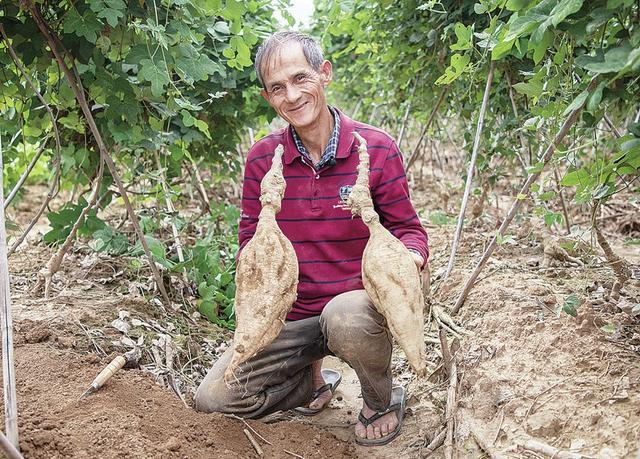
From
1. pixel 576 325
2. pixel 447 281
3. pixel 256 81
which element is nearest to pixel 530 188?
pixel 576 325

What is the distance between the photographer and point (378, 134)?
2.31 meters

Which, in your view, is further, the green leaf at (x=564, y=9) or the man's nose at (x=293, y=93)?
the man's nose at (x=293, y=93)

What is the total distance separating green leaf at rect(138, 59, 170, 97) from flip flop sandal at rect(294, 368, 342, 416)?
1.32 metres

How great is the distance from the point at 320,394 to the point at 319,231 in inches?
29.7

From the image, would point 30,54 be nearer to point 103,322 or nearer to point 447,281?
point 103,322

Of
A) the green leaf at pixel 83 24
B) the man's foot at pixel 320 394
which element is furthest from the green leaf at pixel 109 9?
the man's foot at pixel 320 394

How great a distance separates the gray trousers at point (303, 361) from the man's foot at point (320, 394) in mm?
111

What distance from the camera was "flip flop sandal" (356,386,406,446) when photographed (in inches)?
92.0

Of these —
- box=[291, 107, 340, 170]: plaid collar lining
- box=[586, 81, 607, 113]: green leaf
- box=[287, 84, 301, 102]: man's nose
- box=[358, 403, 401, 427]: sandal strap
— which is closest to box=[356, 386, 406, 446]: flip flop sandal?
box=[358, 403, 401, 427]: sandal strap

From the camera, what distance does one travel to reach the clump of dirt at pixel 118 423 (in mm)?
1784

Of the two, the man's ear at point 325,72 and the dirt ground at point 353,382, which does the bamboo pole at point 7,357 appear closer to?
the dirt ground at point 353,382

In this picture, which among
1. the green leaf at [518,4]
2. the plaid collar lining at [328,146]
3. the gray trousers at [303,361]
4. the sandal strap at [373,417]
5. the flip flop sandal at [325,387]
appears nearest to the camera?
the green leaf at [518,4]

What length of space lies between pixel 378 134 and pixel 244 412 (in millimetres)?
1088

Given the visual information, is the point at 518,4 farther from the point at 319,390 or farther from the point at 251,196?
the point at 319,390
